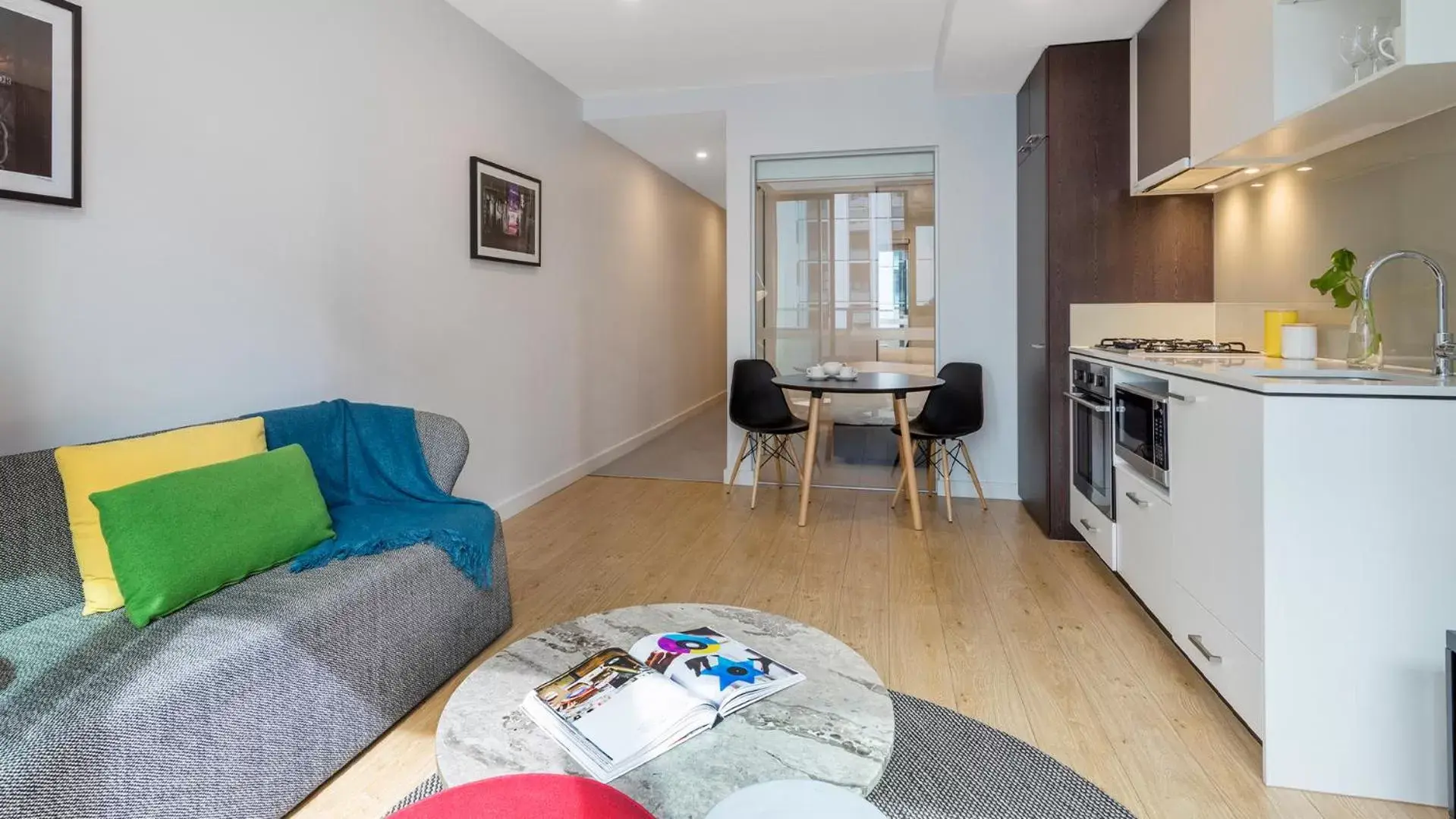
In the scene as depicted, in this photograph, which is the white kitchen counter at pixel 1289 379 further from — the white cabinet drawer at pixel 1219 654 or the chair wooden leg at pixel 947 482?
the chair wooden leg at pixel 947 482

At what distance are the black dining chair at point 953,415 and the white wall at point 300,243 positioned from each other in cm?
225

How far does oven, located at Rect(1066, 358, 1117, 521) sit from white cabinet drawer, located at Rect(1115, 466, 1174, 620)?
0.13m

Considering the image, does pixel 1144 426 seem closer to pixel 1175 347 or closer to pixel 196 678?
pixel 1175 347

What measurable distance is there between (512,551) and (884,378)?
214 centimetres

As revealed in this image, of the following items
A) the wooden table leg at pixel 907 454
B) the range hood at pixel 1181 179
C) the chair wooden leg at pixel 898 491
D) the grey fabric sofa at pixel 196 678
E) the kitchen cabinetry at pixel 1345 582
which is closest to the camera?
the grey fabric sofa at pixel 196 678

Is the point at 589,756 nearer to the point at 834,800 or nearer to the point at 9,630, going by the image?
the point at 834,800

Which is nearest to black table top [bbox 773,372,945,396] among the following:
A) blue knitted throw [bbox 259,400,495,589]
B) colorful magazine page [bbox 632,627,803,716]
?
blue knitted throw [bbox 259,400,495,589]

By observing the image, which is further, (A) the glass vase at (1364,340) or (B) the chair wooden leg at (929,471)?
(B) the chair wooden leg at (929,471)

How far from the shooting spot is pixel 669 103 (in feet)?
16.6

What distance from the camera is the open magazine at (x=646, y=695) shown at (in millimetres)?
1243

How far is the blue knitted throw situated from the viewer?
2.31 metres

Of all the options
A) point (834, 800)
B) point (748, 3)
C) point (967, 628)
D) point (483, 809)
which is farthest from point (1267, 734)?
point (748, 3)

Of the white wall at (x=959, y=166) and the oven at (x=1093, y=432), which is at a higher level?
the white wall at (x=959, y=166)

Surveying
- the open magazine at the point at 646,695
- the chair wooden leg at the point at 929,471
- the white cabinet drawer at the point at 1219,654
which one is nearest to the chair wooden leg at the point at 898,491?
the chair wooden leg at the point at 929,471
